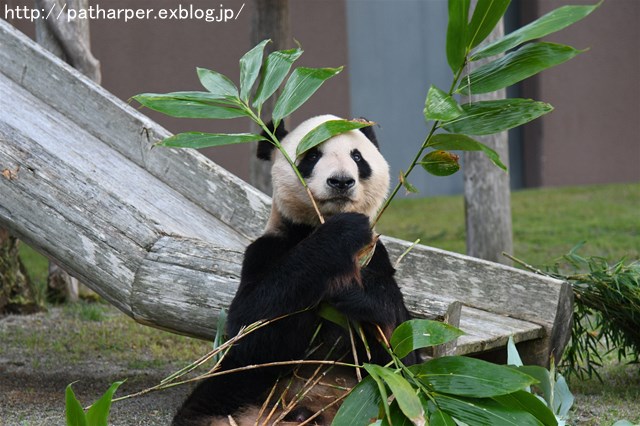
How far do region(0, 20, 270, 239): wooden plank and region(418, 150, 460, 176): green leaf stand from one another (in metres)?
1.56

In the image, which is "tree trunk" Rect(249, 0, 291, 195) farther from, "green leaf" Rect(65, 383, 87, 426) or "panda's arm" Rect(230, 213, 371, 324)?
"green leaf" Rect(65, 383, 87, 426)

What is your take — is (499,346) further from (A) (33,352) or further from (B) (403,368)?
(A) (33,352)

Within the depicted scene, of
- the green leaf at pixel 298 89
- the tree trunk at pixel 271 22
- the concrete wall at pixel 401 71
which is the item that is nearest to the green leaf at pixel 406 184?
the green leaf at pixel 298 89

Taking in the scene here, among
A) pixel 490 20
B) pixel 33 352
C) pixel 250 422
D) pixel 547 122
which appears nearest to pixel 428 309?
pixel 250 422

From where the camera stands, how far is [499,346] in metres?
3.65

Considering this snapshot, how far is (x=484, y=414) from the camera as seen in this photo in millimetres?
2439

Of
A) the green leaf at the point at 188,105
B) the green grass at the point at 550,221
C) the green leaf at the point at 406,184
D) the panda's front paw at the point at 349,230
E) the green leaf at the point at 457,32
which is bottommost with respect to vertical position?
the green grass at the point at 550,221

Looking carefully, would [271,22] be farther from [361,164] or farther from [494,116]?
[494,116]

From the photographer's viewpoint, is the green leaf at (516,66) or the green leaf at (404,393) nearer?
the green leaf at (404,393)

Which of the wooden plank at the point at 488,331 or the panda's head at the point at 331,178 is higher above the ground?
the panda's head at the point at 331,178

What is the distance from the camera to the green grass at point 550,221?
7648 mm

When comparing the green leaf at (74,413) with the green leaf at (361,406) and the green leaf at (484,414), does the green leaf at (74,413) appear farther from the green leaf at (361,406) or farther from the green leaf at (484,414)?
the green leaf at (484,414)

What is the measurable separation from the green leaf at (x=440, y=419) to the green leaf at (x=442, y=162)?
32.2 inches

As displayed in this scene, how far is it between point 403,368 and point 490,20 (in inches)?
41.0
